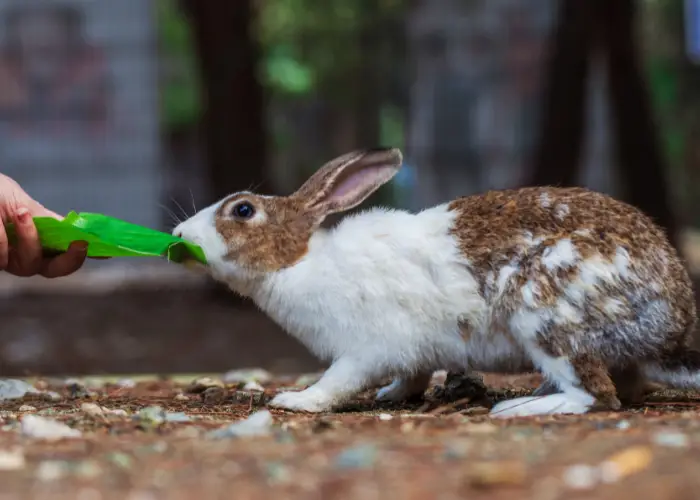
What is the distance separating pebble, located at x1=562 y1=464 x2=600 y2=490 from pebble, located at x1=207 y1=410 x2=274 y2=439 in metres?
1.00

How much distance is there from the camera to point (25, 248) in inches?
173

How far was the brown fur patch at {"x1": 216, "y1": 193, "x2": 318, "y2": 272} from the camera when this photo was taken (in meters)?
4.33

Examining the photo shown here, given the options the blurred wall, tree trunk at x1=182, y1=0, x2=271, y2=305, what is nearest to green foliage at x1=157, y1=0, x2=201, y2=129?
the blurred wall

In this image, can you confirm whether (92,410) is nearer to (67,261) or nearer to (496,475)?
(67,261)

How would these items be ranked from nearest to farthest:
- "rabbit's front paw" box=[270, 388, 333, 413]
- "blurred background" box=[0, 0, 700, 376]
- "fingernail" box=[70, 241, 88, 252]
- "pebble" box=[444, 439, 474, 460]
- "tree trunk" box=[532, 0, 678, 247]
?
"pebble" box=[444, 439, 474, 460] < "rabbit's front paw" box=[270, 388, 333, 413] < "fingernail" box=[70, 241, 88, 252] < "tree trunk" box=[532, 0, 678, 247] < "blurred background" box=[0, 0, 700, 376]

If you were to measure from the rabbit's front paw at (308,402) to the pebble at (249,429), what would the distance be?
557 mm

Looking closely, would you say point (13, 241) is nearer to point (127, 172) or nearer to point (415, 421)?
point (415, 421)

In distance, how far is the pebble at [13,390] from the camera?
4.71m

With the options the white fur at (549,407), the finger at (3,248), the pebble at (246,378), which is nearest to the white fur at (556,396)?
the white fur at (549,407)

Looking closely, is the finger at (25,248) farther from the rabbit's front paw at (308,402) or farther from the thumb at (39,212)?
the rabbit's front paw at (308,402)

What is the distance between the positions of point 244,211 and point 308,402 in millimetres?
837

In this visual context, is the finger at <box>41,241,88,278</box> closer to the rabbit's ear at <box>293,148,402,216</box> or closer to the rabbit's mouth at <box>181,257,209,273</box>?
the rabbit's mouth at <box>181,257,209,273</box>

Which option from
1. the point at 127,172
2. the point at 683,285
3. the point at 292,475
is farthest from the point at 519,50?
the point at 292,475

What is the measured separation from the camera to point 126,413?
383 cm
